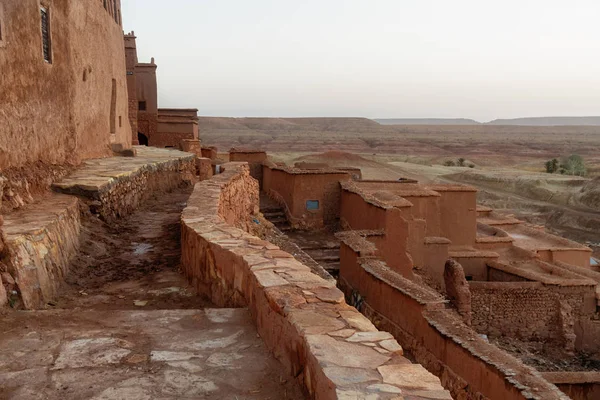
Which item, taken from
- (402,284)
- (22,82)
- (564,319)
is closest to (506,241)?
(564,319)

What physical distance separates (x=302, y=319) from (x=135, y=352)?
1067 millimetres

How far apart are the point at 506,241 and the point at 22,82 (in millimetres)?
16056

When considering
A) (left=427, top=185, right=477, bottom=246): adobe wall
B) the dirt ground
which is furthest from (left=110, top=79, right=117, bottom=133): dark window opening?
(left=427, top=185, right=477, bottom=246): adobe wall

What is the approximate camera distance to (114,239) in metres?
7.14

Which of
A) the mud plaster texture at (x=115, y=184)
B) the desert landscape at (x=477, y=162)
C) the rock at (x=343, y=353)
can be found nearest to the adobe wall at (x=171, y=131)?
the mud plaster texture at (x=115, y=184)

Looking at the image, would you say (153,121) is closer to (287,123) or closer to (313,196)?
(313,196)

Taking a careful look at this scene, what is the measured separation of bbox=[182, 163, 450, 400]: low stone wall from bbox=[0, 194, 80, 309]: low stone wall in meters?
1.21

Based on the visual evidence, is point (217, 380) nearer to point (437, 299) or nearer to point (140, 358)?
point (140, 358)

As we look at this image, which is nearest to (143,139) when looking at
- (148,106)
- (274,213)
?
(148,106)

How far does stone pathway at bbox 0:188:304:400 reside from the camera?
2951 mm

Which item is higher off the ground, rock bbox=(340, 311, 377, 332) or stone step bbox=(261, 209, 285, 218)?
rock bbox=(340, 311, 377, 332)

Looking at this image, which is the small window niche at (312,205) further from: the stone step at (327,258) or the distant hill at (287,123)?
the distant hill at (287,123)

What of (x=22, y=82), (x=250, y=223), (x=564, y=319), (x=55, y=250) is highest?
(x=22, y=82)

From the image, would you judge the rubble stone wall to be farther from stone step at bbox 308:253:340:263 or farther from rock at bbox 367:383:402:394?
rock at bbox 367:383:402:394
